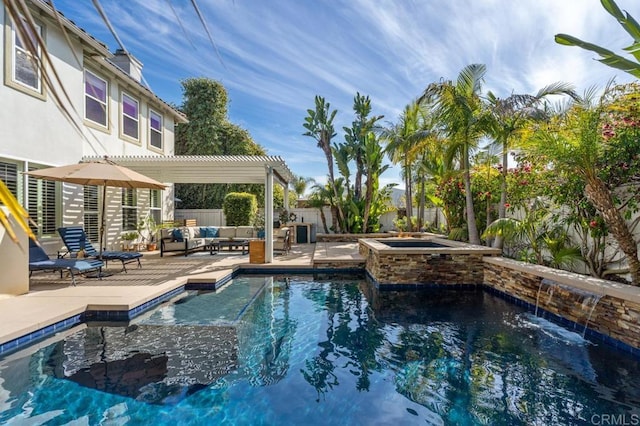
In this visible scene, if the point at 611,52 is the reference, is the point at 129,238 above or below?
below

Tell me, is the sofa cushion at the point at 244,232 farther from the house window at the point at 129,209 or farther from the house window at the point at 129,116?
the house window at the point at 129,116

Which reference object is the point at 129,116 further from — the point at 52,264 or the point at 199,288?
the point at 199,288

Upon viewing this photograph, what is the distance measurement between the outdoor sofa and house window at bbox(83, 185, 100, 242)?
2007 mm

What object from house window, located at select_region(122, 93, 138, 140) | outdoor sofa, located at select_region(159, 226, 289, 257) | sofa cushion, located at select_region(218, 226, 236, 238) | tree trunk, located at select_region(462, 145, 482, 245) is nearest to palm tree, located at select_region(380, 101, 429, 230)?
tree trunk, located at select_region(462, 145, 482, 245)

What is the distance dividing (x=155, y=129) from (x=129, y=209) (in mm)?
3740

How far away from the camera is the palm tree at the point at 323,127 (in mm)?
15961

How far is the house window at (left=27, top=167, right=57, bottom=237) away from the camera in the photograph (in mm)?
8742

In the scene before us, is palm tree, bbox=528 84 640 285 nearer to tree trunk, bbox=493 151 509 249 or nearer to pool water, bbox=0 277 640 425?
pool water, bbox=0 277 640 425

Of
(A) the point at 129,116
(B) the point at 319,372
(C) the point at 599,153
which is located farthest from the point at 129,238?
(C) the point at 599,153

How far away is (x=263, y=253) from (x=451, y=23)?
8443 mm

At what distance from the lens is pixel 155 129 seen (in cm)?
1443

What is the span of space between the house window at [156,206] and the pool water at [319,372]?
9.15 meters

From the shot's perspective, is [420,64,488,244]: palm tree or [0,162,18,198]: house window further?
[420,64,488,244]: palm tree

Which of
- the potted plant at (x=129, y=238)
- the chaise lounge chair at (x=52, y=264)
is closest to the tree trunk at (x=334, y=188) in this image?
the potted plant at (x=129, y=238)
